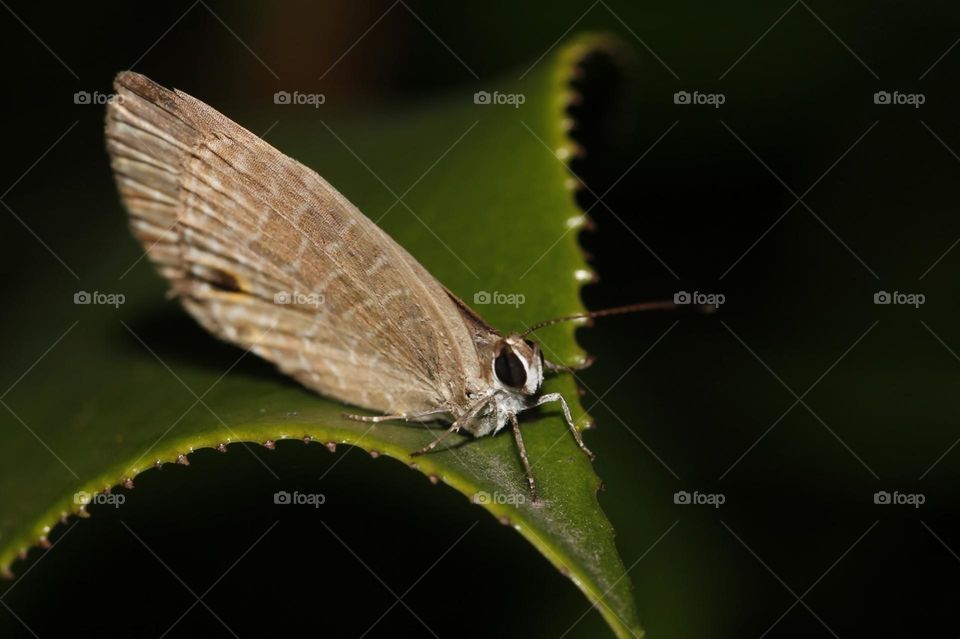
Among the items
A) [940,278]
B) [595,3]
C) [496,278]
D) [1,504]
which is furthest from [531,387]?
[595,3]

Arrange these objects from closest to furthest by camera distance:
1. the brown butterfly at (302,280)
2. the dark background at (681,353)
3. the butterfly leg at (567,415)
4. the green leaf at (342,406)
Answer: the green leaf at (342,406) < the butterfly leg at (567,415) < the brown butterfly at (302,280) < the dark background at (681,353)

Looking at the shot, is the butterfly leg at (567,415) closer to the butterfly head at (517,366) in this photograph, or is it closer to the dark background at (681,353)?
the butterfly head at (517,366)

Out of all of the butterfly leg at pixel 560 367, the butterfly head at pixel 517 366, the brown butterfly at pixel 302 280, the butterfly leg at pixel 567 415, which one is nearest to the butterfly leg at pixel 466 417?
the brown butterfly at pixel 302 280

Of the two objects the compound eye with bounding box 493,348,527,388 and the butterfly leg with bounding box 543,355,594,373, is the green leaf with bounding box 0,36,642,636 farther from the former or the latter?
the compound eye with bounding box 493,348,527,388

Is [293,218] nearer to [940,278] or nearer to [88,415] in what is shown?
[88,415]

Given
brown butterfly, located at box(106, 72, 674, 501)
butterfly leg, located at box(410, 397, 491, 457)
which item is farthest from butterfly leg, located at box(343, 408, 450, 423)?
butterfly leg, located at box(410, 397, 491, 457)

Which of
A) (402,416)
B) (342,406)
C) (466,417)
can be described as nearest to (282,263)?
(342,406)
